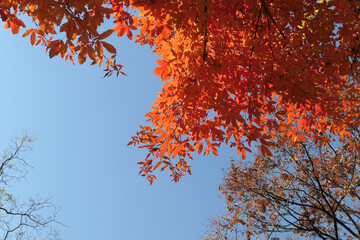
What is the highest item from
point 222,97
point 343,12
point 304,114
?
point 343,12

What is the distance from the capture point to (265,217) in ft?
33.4

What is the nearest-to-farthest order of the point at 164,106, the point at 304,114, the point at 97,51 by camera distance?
the point at 97,51 < the point at 164,106 < the point at 304,114

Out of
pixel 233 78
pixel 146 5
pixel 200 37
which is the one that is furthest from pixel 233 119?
pixel 146 5

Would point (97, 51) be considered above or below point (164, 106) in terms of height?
below

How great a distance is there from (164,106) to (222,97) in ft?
2.31

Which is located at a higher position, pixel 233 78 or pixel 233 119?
pixel 233 78

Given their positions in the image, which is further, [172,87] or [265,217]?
[265,217]

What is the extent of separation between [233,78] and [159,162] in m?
1.49

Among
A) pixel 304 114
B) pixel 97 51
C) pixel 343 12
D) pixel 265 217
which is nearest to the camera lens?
pixel 97 51

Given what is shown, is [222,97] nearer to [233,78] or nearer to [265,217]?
[233,78]

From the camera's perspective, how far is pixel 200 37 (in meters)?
3.08

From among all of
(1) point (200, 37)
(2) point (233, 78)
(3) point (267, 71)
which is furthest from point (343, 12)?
(1) point (200, 37)

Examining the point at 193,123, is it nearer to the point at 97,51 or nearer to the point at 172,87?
the point at 172,87

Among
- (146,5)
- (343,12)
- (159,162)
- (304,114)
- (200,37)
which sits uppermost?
(343,12)
